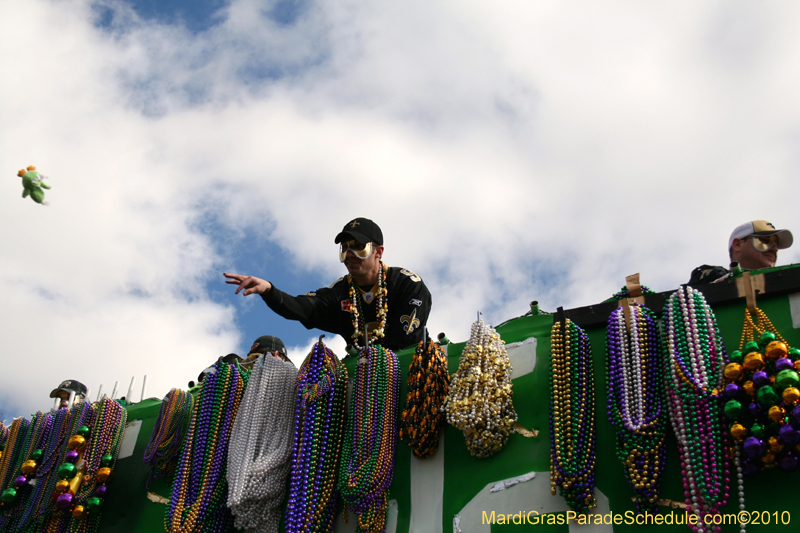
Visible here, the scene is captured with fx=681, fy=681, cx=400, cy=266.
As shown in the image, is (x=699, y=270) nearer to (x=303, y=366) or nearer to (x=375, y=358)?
(x=375, y=358)

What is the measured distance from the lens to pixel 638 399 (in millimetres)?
2998

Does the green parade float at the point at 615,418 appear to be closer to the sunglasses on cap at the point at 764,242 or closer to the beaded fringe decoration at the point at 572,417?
the beaded fringe decoration at the point at 572,417

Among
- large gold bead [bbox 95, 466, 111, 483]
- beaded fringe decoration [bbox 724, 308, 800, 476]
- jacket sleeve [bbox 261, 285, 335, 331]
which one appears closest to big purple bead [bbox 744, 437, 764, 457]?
beaded fringe decoration [bbox 724, 308, 800, 476]

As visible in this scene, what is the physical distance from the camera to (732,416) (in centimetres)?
270

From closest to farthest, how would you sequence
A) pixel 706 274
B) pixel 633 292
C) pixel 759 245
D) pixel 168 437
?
pixel 633 292 → pixel 706 274 → pixel 759 245 → pixel 168 437

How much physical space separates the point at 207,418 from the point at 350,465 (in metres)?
1.08

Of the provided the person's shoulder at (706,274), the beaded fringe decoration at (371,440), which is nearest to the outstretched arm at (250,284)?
the beaded fringe decoration at (371,440)

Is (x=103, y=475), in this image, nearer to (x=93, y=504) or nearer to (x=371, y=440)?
(x=93, y=504)

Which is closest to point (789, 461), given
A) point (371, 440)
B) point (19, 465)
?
point (371, 440)

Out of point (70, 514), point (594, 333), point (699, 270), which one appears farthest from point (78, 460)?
point (699, 270)

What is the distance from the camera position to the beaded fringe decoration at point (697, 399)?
270cm

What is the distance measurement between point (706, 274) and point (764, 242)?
510 mm

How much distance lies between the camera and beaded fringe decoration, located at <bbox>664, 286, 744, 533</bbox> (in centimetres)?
270

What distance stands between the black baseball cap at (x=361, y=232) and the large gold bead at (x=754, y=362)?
7.88 ft
